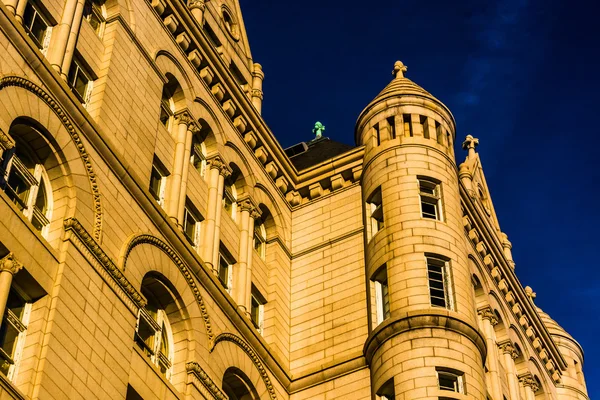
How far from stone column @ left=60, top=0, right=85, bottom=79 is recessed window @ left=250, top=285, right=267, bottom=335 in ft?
34.8

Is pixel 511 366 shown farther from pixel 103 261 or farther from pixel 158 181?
pixel 103 261

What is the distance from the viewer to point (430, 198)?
40.8m

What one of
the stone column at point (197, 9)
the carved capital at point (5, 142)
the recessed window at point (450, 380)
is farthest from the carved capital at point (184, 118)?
the recessed window at point (450, 380)

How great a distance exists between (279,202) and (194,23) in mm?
7265

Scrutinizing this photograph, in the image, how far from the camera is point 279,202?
1727 inches

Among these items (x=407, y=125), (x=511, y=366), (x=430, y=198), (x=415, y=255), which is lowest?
(x=415, y=255)

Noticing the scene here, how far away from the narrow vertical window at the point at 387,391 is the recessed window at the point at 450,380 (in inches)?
55.8

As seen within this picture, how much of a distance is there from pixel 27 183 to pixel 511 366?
23.1 m

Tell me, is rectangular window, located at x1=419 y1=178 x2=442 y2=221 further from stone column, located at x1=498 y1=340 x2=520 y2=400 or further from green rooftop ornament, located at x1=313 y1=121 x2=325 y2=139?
green rooftop ornament, located at x1=313 y1=121 x2=325 y2=139

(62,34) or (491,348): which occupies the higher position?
(62,34)

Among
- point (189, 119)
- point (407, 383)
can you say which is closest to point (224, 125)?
point (189, 119)

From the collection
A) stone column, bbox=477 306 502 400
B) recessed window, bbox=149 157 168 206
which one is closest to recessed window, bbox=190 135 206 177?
recessed window, bbox=149 157 168 206

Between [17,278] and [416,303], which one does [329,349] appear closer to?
[416,303]

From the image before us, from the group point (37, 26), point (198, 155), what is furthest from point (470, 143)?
point (37, 26)
